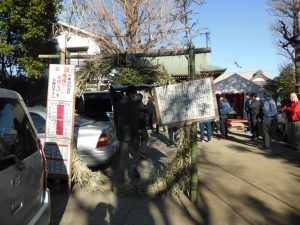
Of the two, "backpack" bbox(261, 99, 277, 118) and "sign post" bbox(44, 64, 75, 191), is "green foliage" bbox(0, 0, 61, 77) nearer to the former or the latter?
"sign post" bbox(44, 64, 75, 191)

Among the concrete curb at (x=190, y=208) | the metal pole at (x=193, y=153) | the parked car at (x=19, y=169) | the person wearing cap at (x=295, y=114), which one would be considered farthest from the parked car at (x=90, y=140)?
the person wearing cap at (x=295, y=114)

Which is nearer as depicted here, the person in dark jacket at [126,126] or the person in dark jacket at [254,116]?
the person in dark jacket at [126,126]

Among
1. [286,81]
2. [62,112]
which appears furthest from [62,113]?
[286,81]

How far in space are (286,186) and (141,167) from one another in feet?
10.2

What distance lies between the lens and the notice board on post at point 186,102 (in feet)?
20.2

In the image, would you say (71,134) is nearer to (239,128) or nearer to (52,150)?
(52,150)

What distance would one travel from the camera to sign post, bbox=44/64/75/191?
659 cm

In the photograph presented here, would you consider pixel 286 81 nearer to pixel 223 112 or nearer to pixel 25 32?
pixel 223 112

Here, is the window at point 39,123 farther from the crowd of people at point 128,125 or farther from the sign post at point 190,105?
the sign post at point 190,105

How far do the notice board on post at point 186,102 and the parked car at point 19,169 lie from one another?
108 inches

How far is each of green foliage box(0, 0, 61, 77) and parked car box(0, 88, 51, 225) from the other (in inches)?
419

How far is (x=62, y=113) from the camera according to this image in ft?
21.7

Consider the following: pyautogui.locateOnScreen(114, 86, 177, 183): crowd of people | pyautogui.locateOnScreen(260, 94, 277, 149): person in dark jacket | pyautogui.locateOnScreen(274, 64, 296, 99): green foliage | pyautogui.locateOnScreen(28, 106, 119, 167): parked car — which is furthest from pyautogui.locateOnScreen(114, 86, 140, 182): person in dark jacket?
pyautogui.locateOnScreen(274, 64, 296, 99): green foliage

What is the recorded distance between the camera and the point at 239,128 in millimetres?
17969
